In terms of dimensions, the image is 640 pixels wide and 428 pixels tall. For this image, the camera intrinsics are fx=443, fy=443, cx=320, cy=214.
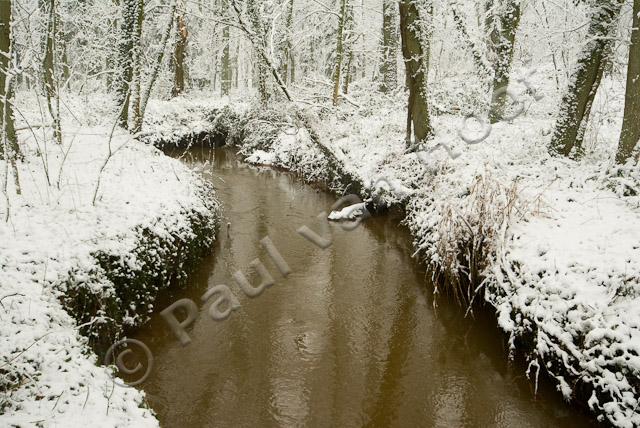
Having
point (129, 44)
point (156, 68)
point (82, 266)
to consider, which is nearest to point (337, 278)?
point (82, 266)

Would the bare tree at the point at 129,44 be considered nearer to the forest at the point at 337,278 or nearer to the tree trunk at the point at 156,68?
the forest at the point at 337,278

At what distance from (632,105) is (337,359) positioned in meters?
5.11

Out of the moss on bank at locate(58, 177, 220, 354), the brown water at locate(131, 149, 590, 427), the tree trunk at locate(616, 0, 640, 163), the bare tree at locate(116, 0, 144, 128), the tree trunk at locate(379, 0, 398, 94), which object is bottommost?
the brown water at locate(131, 149, 590, 427)

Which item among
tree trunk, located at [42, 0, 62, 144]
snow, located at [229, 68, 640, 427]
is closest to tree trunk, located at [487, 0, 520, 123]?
snow, located at [229, 68, 640, 427]

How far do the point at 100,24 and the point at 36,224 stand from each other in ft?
43.8

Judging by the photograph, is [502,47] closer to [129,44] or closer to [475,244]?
[475,244]

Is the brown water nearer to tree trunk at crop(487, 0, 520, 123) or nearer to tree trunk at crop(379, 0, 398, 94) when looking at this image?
tree trunk at crop(487, 0, 520, 123)

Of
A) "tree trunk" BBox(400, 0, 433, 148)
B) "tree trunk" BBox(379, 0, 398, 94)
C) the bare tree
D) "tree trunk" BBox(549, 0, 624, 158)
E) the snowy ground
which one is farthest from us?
"tree trunk" BBox(379, 0, 398, 94)

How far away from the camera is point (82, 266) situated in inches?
171

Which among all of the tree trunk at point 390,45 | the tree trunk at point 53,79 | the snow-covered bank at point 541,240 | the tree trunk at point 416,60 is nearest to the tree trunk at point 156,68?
the tree trunk at point 53,79

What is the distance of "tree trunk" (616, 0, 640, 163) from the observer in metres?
5.67

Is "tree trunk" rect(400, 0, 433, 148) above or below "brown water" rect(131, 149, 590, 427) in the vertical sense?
above

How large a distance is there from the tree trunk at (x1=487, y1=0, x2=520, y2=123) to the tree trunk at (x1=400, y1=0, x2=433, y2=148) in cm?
Result: 216

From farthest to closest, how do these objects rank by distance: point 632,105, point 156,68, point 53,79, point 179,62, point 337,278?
point 179,62 < point 156,68 < point 337,278 < point 632,105 < point 53,79
